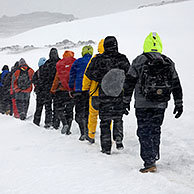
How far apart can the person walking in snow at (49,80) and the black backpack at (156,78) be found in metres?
3.56

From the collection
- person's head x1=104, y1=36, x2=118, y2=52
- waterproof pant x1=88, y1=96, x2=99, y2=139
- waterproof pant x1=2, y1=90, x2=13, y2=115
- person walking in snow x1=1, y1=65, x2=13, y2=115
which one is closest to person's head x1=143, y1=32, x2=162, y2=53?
person's head x1=104, y1=36, x2=118, y2=52

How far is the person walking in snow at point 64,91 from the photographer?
19.7 ft

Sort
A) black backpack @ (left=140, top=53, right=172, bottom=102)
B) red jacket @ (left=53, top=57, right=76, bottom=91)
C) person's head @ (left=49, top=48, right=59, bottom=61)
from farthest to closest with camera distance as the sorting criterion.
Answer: person's head @ (left=49, top=48, right=59, bottom=61), red jacket @ (left=53, top=57, right=76, bottom=91), black backpack @ (left=140, top=53, right=172, bottom=102)

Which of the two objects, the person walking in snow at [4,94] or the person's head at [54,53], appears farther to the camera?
the person walking in snow at [4,94]

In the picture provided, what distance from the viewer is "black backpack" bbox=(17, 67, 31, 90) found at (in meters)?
8.39

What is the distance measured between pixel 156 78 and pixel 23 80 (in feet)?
19.0

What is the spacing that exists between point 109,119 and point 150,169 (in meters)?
1.16

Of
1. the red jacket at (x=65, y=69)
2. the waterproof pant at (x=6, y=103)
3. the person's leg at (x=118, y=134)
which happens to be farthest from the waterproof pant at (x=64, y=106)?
the waterproof pant at (x=6, y=103)

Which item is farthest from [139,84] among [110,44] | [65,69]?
[65,69]

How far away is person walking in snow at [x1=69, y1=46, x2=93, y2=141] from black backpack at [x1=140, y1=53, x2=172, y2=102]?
2.00 metres

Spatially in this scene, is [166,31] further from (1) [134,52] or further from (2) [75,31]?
(2) [75,31]

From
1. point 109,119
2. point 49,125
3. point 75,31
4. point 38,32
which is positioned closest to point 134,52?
point 49,125

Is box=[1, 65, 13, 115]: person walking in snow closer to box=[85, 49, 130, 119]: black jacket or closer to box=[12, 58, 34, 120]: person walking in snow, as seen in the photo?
box=[12, 58, 34, 120]: person walking in snow

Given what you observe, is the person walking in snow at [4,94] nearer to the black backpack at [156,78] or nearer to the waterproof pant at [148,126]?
the waterproof pant at [148,126]
